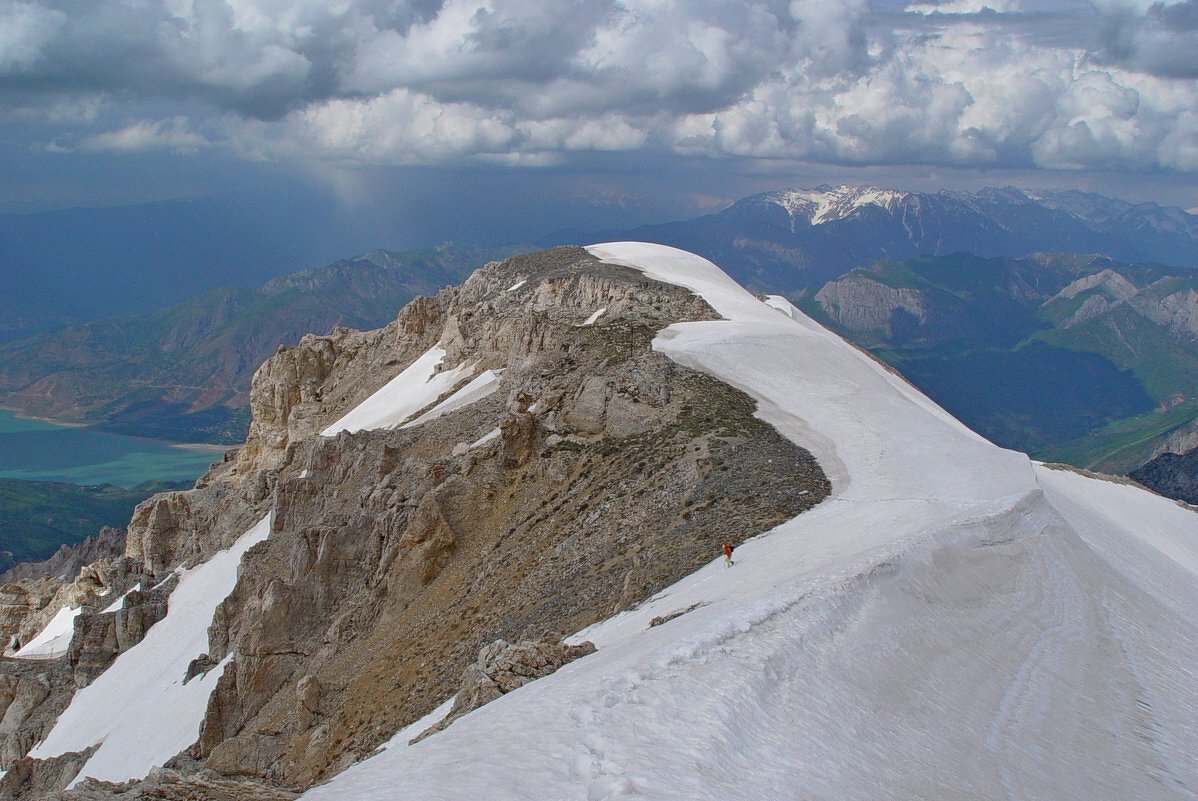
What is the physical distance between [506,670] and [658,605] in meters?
6.15

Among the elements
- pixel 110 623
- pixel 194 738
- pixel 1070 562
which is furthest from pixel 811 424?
pixel 110 623

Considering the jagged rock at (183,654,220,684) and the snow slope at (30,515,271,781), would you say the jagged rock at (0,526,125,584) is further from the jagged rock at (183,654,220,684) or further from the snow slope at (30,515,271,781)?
the jagged rock at (183,654,220,684)

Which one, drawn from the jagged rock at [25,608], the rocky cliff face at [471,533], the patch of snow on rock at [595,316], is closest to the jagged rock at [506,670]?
the rocky cliff face at [471,533]

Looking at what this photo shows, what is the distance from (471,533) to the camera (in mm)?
33688

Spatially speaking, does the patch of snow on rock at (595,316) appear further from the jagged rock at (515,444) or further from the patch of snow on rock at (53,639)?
the patch of snow on rock at (53,639)

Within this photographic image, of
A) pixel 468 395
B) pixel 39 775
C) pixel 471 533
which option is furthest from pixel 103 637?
pixel 471 533

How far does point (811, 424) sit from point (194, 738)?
26.5m

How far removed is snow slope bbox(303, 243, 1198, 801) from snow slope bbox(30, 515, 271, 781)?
22.9m

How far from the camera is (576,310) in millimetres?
62062

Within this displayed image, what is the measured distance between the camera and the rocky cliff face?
2659 cm

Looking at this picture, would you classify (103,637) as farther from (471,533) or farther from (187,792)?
(187,792)

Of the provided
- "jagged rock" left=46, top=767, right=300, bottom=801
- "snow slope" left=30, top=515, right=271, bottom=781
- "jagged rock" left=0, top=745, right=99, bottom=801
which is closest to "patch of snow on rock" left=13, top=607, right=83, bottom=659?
"snow slope" left=30, top=515, right=271, bottom=781

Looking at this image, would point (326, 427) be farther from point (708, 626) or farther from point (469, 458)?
point (708, 626)

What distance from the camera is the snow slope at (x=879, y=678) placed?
496 inches
